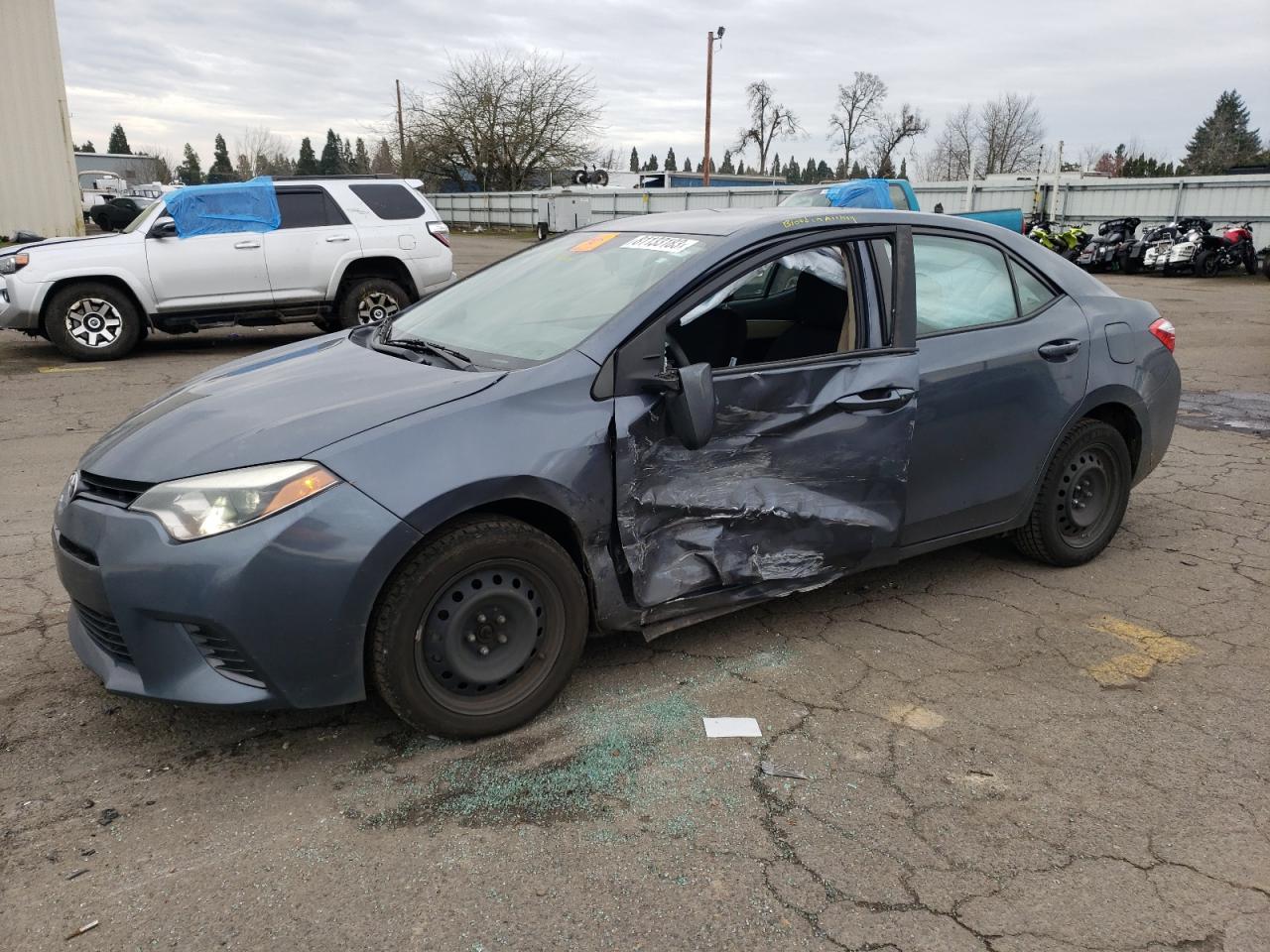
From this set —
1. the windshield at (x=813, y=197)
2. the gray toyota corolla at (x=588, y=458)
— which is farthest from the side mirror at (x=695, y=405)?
the windshield at (x=813, y=197)

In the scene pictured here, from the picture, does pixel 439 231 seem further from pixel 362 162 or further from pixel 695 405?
pixel 362 162

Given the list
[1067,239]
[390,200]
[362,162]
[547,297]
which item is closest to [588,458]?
[547,297]

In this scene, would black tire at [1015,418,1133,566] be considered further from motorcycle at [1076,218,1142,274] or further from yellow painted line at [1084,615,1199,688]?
motorcycle at [1076,218,1142,274]

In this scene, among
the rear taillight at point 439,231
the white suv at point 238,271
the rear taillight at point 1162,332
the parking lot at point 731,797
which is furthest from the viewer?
the rear taillight at point 439,231

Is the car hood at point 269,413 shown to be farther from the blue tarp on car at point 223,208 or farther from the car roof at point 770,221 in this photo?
the blue tarp on car at point 223,208

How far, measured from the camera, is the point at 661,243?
3627 millimetres

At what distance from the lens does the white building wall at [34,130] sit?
20.0 meters

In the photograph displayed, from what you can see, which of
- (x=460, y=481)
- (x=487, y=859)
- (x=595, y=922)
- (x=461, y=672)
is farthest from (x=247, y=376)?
(x=595, y=922)

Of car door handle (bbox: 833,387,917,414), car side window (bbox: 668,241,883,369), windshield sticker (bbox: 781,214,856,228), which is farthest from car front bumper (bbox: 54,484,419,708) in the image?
windshield sticker (bbox: 781,214,856,228)

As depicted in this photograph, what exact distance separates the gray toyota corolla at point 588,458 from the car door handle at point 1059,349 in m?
0.02

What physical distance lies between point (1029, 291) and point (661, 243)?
5.63ft

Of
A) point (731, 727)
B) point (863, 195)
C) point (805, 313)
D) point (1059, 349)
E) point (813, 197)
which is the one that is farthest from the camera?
point (813, 197)

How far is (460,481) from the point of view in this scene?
275cm

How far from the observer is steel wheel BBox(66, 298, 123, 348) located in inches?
384
